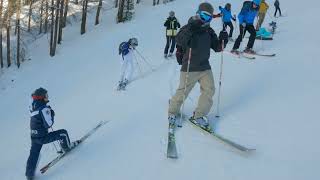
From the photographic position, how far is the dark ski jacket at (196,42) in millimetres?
8750

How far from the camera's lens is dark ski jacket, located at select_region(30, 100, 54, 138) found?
8.86m

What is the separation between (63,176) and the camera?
29.3ft

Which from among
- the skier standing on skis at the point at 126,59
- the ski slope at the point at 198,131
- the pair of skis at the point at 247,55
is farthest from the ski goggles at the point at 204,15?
the skier standing on skis at the point at 126,59

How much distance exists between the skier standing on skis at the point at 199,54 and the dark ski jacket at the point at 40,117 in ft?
7.94

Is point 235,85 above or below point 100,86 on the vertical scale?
above

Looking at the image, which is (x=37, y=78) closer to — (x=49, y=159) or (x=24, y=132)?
(x=24, y=132)

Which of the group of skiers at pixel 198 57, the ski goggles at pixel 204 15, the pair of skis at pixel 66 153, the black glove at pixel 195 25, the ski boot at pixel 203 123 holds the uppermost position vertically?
the ski goggles at pixel 204 15

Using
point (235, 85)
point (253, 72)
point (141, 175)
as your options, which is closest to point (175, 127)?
point (141, 175)

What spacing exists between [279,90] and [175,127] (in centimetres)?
329

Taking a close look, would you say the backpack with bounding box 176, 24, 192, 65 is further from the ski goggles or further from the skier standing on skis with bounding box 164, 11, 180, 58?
the skier standing on skis with bounding box 164, 11, 180, 58

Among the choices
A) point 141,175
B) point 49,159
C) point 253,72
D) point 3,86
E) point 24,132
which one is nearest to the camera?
point 141,175

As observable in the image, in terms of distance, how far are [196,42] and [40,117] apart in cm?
333

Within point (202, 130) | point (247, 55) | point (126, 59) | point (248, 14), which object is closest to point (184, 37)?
point (202, 130)

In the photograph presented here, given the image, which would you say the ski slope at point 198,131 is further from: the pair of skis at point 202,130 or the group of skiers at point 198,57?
the group of skiers at point 198,57
